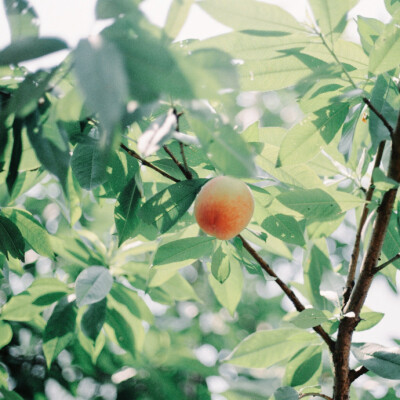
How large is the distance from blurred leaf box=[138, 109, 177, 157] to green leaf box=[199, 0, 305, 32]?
263 mm

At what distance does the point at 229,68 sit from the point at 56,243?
1059mm

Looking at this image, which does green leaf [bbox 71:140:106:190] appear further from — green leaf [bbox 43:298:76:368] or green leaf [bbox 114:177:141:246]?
green leaf [bbox 43:298:76:368]

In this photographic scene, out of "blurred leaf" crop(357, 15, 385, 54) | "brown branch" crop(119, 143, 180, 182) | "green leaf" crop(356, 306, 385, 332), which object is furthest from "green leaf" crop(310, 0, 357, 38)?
"green leaf" crop(356, 306, 385, 332)

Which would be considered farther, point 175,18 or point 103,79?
point 175,18

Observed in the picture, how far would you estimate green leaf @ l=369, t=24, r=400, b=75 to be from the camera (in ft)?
3.05

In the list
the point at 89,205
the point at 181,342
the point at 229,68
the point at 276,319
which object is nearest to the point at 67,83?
the point at 229,68

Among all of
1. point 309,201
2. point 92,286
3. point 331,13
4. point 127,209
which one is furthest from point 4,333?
point 331,13

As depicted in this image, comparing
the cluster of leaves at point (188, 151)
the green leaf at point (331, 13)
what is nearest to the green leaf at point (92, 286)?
the cluster of leaves at point (188, 151)

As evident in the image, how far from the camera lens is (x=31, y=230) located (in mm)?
1207

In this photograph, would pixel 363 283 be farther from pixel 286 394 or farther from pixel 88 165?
pixel 88 165

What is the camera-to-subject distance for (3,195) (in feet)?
4.71

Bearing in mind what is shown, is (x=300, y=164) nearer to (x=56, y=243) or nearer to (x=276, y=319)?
(x=56, y=243)

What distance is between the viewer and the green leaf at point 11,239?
1106mm

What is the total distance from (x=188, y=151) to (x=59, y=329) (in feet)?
2.16
